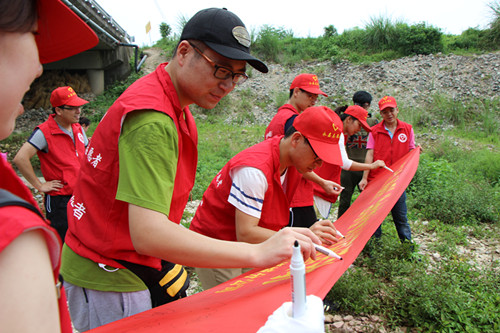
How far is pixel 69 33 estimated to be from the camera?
34.5 inches

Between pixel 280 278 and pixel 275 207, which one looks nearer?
pixel 280 278

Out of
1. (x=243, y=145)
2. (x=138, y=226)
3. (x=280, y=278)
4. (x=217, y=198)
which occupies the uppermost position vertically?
(x=138, y=226)

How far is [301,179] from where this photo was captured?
3113mm

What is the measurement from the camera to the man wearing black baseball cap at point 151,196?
3.44 feet

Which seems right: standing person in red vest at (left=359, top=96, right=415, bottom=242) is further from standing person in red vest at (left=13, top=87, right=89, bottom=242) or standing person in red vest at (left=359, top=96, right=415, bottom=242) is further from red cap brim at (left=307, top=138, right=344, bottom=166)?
standing person in red vest at (left=13, top=87, right=89, bottom=242)

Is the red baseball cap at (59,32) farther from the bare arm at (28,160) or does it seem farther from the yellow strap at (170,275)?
the bare arm at (28,160)

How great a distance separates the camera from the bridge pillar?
1631 cm

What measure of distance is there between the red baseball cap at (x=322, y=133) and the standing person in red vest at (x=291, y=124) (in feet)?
3.23

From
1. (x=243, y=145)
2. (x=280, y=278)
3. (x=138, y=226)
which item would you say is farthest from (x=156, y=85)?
(x=243, y=145)

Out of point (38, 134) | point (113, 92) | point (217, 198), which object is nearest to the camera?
point (217, 198)

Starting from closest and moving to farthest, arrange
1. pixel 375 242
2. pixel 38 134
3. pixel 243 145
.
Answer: pixel 38 134 → pixel 375 242 → pixel 243 145

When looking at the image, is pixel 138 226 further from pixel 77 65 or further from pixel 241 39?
pixel 77 65

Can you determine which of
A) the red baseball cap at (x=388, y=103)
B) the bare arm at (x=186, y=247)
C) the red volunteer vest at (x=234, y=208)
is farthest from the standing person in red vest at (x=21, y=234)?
the red baseball cap at (x=388, y=103)

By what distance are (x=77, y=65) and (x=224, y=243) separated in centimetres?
1661
